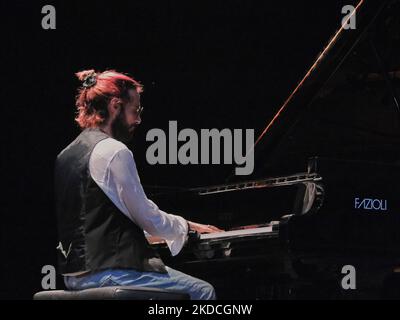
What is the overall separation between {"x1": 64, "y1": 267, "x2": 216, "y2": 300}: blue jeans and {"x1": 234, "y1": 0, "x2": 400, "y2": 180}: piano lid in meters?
1.34

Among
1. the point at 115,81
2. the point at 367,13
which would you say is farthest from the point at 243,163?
the point at 115,81

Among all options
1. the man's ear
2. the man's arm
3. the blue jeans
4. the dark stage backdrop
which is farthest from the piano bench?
the dark stage backdrop

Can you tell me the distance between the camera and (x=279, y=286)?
14.8 ft

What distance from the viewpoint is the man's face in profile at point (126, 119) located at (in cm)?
360

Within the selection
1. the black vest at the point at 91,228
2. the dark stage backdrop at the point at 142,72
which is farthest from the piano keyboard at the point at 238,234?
the dark stage backdrop at the point at 142,72

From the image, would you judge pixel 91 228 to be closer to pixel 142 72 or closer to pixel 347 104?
pixel 142 72

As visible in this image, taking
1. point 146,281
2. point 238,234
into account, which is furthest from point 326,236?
point 146,281

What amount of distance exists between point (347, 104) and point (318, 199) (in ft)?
5.84

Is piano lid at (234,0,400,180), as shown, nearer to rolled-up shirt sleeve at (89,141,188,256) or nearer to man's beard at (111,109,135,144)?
man's beard at (111,109,135,144)

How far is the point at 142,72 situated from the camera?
561 centimetres

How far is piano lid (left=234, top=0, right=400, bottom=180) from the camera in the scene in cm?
456

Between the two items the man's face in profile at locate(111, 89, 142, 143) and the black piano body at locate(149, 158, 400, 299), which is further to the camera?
the black piano body at locate(149, 158, 400, 299)

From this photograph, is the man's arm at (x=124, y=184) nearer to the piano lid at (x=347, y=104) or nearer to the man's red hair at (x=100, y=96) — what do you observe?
the man's red hair at (x=100, y=96)
